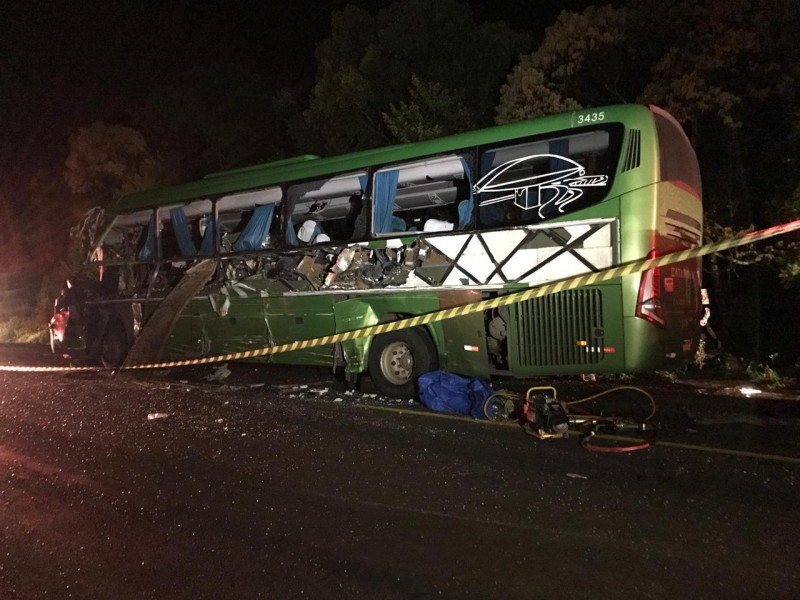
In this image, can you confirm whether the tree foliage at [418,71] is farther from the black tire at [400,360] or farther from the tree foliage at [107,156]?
the tree foliage at [107,156]

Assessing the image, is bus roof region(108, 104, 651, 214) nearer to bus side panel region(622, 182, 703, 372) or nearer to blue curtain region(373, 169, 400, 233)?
blue curtain region(373, 169, 400, 233)

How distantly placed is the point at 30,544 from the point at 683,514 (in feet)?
14.5

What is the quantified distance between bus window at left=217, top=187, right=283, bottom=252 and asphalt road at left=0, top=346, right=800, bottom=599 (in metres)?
3.13

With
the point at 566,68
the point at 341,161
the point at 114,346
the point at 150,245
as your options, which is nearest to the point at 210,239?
the point at 150,245

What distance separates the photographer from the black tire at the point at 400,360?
7.73 metres

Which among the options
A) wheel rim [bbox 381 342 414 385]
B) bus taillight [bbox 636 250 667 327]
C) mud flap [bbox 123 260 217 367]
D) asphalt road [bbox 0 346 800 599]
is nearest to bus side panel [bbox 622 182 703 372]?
bus taillight [bbox 636 250 667 327]

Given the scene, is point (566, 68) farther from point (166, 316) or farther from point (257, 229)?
point (166, 316)

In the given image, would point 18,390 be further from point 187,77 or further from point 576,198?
point 187,77

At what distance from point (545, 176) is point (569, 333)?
1785mm

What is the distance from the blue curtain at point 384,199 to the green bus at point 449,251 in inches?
0.7

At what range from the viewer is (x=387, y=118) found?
1491 cm

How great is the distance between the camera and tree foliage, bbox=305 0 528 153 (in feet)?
52.6

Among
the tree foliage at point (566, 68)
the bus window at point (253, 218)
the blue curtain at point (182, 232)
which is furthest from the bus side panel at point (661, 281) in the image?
the blue curtain at point (182, 232)

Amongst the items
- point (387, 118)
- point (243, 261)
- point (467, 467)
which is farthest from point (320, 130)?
point (467, 467)
